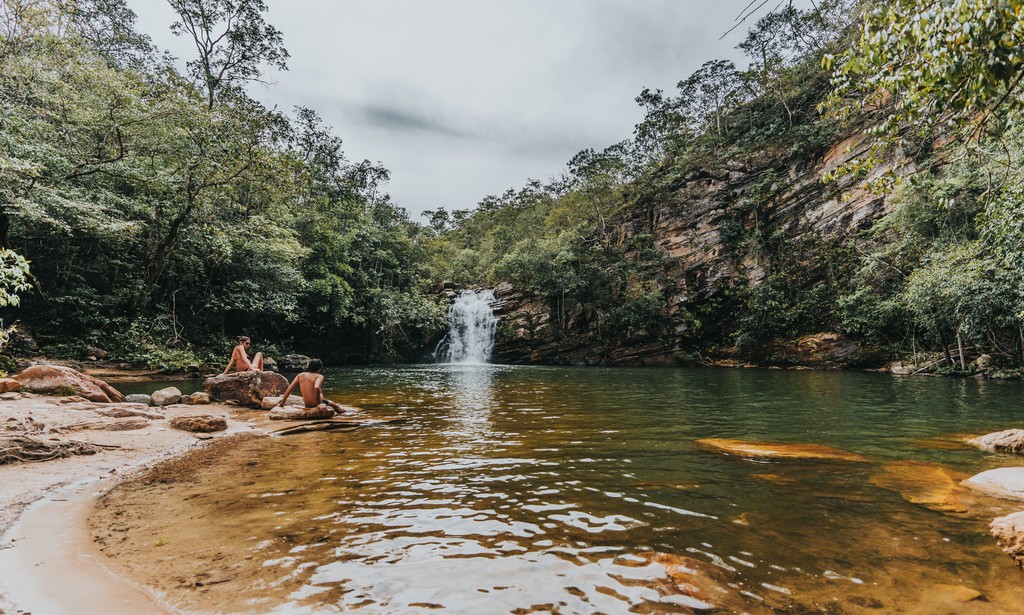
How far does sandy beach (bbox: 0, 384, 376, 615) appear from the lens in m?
2.37

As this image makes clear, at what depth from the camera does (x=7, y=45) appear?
13.4 m

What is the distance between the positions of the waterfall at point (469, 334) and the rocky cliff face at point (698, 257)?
0.87 metres

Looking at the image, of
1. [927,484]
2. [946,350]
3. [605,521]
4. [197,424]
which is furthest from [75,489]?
[946,350]

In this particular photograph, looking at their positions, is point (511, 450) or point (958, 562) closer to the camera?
point (958, 562)

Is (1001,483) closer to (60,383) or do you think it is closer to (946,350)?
(60,383)

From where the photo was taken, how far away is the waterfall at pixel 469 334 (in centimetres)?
3312

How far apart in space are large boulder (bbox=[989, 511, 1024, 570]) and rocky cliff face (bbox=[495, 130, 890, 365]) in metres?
27.2

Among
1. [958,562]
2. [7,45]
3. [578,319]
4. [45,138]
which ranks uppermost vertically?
[7,45]

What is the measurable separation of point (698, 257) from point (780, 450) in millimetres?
29164

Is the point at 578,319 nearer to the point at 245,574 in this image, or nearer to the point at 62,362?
the point at 62,362

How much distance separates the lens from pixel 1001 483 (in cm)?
421

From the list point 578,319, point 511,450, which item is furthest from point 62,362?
point 578,319

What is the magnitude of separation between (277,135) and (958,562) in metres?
31.1

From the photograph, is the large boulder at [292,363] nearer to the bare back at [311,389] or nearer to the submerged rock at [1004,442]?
the bare back at [311,389]
